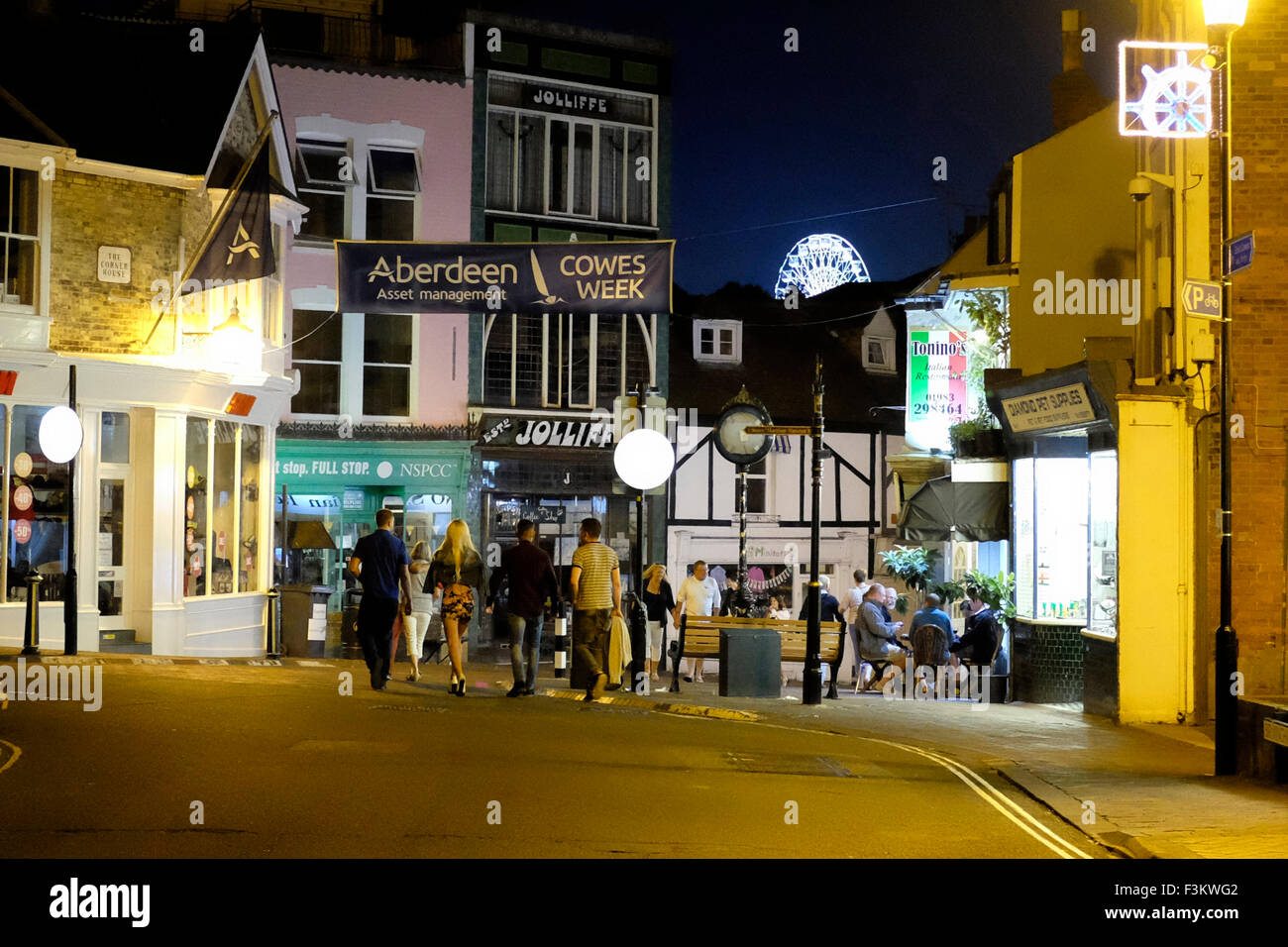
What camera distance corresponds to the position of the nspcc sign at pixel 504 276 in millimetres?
17281

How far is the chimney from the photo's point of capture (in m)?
19.5

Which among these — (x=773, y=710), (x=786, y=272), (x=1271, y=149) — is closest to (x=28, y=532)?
(x=773, y=710)

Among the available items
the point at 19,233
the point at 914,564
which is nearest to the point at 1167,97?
the point at 914,564

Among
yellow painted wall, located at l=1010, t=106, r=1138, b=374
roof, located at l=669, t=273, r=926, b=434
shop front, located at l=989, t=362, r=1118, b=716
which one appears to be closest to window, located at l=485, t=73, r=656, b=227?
roof, located at l=669, t=273, r=926, b=434

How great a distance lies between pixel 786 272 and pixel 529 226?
9756 millimetres

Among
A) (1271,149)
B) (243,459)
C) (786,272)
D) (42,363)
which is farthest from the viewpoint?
(786,272)

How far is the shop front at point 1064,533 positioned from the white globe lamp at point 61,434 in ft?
38.7

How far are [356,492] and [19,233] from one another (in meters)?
10.9

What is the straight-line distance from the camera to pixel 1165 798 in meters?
10.1

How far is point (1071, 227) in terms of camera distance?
1781 centimetres

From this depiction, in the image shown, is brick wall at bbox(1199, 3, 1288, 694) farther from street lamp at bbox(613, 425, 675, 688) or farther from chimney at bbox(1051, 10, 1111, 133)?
street lamp at bbox(613, 425, 675, 688)

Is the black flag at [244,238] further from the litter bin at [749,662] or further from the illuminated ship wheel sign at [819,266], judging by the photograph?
the illuminated ship wheel sign at [819,266]

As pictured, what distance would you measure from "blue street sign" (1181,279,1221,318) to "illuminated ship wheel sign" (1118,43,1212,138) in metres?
2.28
